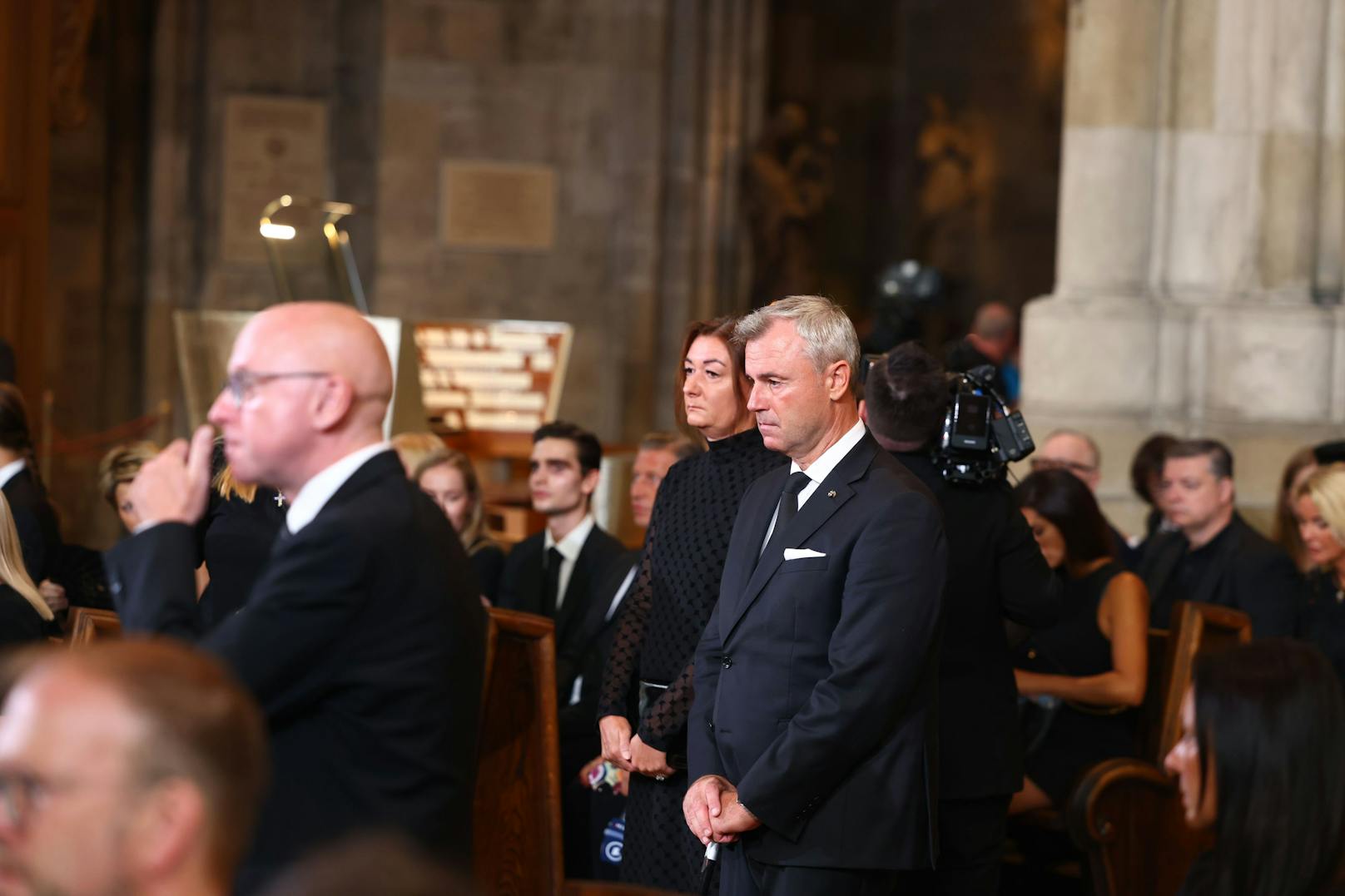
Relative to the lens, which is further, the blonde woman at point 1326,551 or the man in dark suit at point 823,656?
the blonde woman at point 1326,551

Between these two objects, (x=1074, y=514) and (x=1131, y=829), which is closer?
(x=1131, y=829)

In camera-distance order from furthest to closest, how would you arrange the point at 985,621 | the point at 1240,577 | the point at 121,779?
the point at 1240,577, the point at 985,621, the point at 121,779

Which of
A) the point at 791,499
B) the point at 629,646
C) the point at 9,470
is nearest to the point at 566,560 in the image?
the point at 629,646

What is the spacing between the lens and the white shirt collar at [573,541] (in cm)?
552

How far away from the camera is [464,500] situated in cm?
570

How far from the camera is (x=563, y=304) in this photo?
1373 centimetres

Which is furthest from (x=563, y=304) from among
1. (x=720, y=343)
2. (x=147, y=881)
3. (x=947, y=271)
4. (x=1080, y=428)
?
(x=147, y=881)

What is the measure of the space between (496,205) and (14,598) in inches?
399

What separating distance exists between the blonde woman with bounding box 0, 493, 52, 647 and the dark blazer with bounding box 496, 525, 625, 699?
5.54 feet

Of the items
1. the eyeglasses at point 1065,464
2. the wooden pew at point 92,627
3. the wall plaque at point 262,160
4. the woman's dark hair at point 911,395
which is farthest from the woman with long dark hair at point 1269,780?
the wall plaque at point 262,160

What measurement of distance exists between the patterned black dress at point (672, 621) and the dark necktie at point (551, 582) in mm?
1455

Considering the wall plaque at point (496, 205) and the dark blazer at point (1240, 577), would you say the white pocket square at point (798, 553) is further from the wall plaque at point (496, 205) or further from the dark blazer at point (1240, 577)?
the wall plaque at point (496, 205)

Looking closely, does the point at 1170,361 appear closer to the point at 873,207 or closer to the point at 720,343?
the point at 720,343

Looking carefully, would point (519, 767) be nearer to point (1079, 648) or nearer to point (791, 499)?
point (791, 499)
